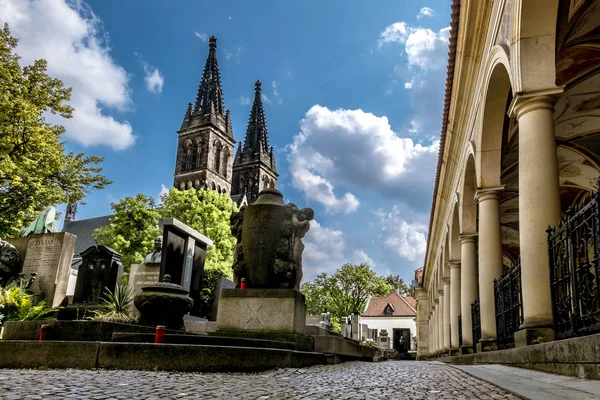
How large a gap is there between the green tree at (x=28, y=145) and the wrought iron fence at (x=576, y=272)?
19528 mm

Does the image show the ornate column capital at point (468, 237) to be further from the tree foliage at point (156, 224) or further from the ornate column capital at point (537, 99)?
the tree foliage at point (156, 224)

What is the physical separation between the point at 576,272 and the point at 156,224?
140ft

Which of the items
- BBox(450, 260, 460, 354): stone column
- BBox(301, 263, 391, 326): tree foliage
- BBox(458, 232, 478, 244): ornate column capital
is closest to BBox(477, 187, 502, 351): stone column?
BBox(458, 232, 478, 244): ornate column capital

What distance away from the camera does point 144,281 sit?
17.1 metres

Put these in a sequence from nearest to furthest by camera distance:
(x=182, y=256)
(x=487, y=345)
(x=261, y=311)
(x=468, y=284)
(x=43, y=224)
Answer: (x=261, y=311) < (x=487, y=345) < (x=468, y=284) < (x=182, y=256) < (x=43, y=224)

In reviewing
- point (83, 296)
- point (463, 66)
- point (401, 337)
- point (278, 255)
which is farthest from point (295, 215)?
point (401, 337)

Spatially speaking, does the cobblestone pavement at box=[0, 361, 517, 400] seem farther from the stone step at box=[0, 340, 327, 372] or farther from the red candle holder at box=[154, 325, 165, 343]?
the red candle holder at box=[154, 325, 165, 343]

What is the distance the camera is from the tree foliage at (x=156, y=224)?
4206 cm

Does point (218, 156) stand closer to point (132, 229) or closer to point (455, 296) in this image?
point (132, 229)

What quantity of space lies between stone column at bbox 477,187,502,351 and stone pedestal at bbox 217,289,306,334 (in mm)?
4104

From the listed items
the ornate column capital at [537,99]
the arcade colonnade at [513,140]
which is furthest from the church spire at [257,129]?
the ornate column capital at [537,99]

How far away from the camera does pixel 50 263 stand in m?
17.2

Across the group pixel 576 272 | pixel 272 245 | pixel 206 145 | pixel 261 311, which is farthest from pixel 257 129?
pixel 576 272

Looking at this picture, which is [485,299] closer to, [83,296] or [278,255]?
[278,255]
